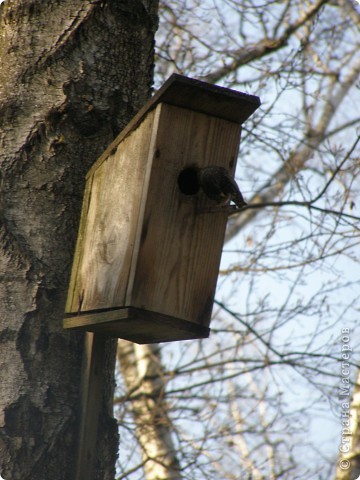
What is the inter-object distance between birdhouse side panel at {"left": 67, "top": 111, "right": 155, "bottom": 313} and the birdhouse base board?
0.14ft

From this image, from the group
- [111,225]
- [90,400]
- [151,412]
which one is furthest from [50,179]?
[151,412]

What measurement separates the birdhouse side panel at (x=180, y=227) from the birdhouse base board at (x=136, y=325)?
20 mm

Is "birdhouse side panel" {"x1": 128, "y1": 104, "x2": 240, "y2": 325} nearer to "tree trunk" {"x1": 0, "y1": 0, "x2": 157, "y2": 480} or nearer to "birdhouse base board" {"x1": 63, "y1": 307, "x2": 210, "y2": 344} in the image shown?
"birdhouse base board" {"x1": 63, "y1": 307, "x2": 210, "y2": 344}

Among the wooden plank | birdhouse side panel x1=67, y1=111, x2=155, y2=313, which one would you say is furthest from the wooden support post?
the wooden plank

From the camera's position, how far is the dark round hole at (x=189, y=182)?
1983 mm

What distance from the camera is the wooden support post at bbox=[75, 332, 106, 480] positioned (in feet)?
6.60

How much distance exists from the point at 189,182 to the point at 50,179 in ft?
1.40

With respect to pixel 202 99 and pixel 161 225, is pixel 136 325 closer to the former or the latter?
pixel 161 225

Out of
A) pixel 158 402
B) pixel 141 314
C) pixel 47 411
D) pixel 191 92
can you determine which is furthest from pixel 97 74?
pixel 158 402

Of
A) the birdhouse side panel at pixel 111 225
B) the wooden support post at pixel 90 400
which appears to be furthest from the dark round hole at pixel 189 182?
the wooden support post at pixel 90 400

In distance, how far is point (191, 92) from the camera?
193cm

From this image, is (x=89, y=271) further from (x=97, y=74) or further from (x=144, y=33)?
(x=144, y=33)

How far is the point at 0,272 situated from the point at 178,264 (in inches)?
20.4

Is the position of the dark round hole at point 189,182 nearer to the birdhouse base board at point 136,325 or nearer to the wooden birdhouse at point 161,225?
the wooden birdhouse at point 161,225
